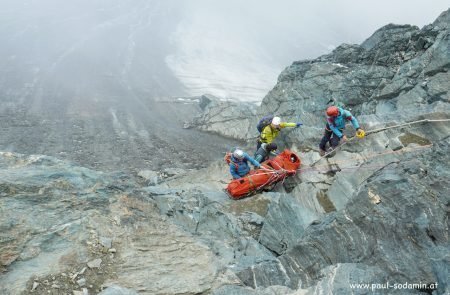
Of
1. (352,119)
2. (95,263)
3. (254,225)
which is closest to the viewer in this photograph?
(95,263)

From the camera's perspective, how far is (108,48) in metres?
39.1

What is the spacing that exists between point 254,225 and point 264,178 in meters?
1.64

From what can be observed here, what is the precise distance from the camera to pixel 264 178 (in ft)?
→ 36.0

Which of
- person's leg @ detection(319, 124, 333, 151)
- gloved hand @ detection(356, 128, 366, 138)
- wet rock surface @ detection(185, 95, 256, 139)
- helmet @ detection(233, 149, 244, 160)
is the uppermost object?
gloved hand @ detection(356, 128, 366, 138)

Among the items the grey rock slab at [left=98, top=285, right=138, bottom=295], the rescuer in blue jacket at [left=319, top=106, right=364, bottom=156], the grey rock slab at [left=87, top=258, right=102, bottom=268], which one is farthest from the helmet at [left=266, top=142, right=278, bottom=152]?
the grey rock slab at [left=98, top=285, right=138, bottom=295]

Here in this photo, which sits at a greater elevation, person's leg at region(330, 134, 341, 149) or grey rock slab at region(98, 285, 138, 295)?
person's leg at region(330, 134, 341, 149)

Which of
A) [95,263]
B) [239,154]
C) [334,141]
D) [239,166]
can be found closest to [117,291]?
[95,263]

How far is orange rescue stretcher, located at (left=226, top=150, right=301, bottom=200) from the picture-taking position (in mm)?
10906

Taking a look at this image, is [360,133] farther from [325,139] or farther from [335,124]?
[325,139]

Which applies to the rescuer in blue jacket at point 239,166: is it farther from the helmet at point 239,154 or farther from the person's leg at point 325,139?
the person's leg at point 325,139

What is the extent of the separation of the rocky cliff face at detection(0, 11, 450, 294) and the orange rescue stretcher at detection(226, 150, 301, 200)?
0.30 m

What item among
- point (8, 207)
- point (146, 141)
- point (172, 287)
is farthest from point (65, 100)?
point (172, 287)

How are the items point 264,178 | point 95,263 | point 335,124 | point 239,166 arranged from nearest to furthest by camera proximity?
point 95,263, point 264,178, point 335,124, point 239,166

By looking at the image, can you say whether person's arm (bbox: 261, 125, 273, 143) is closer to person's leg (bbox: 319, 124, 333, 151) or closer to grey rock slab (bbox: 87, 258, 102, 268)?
person's leg (bbox: 319, 124, 333, 151)
